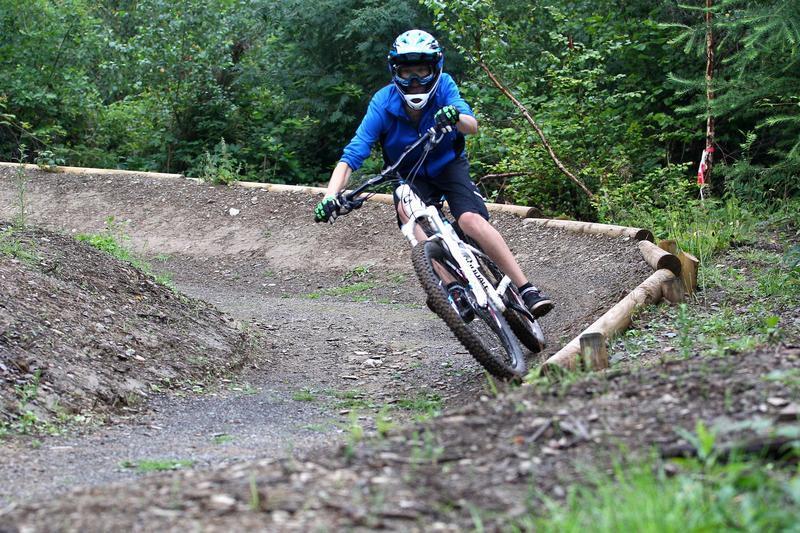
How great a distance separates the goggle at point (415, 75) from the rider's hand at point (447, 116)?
29 centimetres

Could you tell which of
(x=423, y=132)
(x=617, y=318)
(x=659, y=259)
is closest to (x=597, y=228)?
(x=659, y=259)

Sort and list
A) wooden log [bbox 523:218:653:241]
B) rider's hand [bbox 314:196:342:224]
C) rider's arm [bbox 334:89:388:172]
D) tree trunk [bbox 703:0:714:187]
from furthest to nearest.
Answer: tree trunk [bbox 703:0:714:187] → wooden log [bbox 523:218:653:241] → rider's arm [bbox 334:89:388:172] → rider's hand [bbox 314:196:342:224]

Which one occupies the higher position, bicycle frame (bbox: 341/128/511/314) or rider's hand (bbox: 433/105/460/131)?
rider's hand (bbox: 433/105/460/131)

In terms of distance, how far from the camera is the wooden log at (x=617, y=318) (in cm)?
560

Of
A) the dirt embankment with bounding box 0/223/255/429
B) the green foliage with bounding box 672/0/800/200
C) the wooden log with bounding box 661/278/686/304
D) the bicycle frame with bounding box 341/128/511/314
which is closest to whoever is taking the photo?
the dirt embankment with bounding box 0/223/255/429

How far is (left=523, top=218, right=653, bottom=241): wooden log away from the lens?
979 cm

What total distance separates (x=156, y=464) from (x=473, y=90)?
1065 cm

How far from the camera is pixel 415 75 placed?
652 centimetres

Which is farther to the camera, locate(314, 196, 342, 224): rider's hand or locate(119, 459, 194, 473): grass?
locate(314, 196, 342, 224): rider's hand

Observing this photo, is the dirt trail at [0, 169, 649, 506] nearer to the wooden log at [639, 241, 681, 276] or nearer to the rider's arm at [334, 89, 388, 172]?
the wooden log at [639, 241, 681, 276]

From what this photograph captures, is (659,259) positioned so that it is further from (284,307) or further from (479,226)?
(284,307)

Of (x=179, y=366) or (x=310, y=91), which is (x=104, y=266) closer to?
(x=179, y=366)

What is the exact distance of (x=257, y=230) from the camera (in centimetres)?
1309

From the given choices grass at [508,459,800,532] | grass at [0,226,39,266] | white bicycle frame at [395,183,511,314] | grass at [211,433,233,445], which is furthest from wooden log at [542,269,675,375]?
grass at [0,226,39,266]
